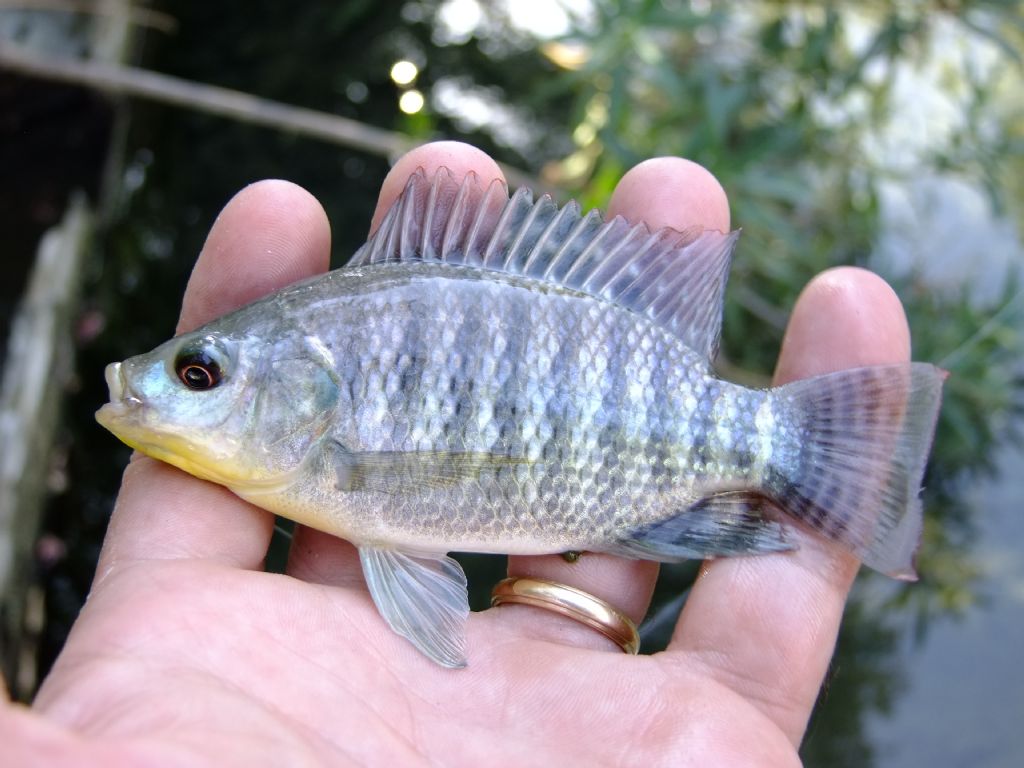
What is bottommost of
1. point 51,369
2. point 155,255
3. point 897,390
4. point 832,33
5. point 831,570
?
point 51,369

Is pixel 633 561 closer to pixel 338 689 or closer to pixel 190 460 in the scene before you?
pixel 338 689

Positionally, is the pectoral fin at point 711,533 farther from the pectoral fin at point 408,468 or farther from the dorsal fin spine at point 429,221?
the dorsal fin spine at point 429,221

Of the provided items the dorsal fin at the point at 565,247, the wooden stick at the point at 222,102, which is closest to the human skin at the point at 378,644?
the dorsal fin at the point at 565,247

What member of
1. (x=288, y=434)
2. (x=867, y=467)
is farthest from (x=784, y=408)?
(x=288, y=434)

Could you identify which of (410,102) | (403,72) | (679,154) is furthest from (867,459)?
(403,72)

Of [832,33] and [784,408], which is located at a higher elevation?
[832,33]

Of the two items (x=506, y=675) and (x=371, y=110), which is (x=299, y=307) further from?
(x=371, y=110)
